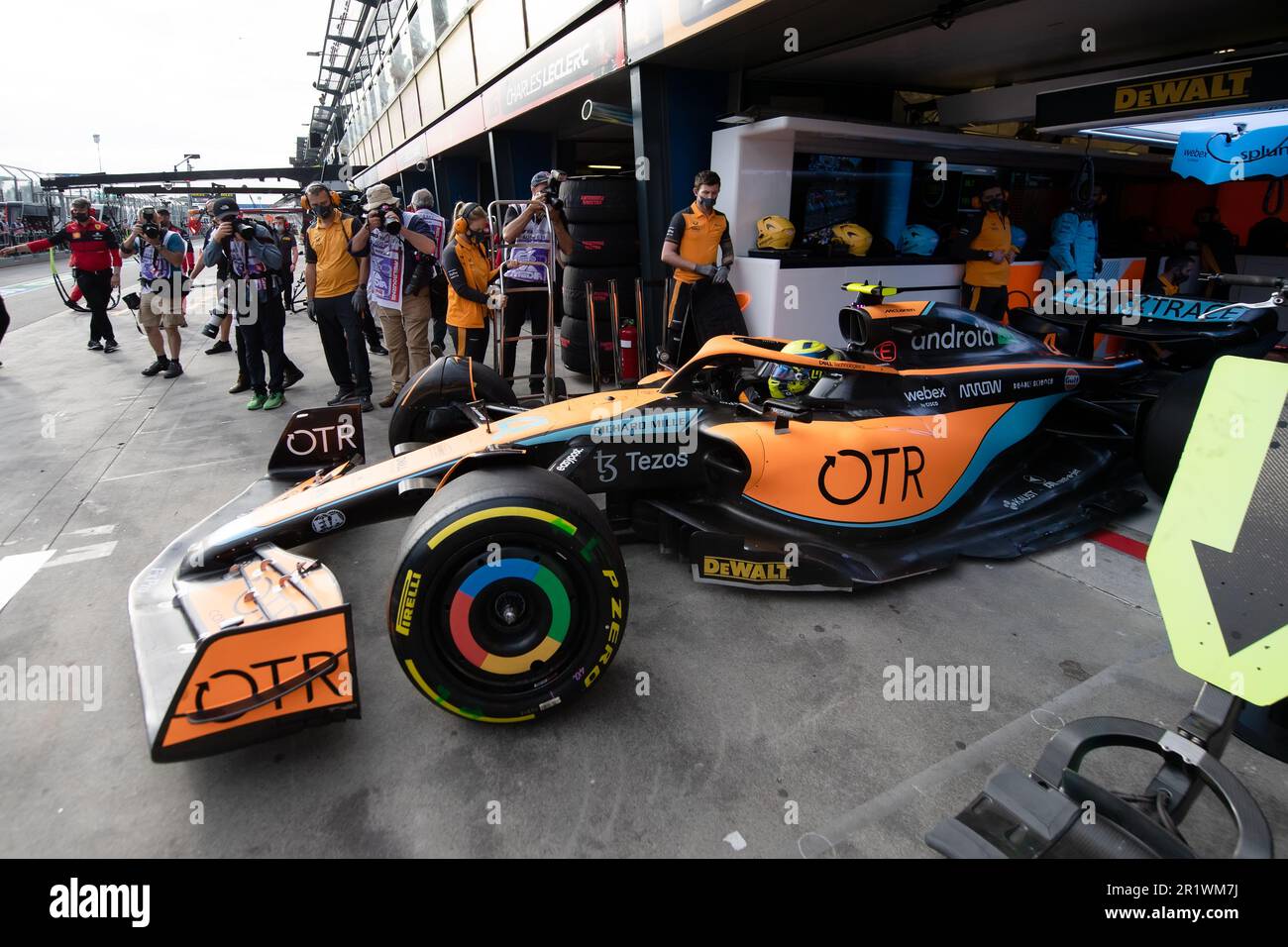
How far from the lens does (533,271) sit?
6348 millimetres

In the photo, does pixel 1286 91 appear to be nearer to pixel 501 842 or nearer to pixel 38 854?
pixel 501 842

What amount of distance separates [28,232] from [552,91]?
32.6 metres

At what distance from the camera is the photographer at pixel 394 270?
19.5 ft

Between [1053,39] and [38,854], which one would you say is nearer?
[38,854]

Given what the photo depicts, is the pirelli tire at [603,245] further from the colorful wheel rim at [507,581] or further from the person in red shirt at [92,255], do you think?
the person in red shirt at [92,255]

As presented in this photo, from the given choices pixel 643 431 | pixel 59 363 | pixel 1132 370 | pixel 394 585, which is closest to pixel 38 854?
pixel 394 585

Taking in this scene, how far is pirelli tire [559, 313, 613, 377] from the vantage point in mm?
7043

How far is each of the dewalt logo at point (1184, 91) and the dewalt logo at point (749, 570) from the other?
16.7 feet

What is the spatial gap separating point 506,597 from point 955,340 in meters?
2.96

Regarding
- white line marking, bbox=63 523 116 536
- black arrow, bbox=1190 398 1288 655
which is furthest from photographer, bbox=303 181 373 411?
black arrow, bbox=1190 398 1288 655

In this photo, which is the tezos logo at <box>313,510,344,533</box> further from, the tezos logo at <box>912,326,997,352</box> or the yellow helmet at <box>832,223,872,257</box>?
the yellow helmet at <box>832,223,872,257</box>

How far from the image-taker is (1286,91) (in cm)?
462

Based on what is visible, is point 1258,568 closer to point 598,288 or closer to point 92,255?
point 598,288

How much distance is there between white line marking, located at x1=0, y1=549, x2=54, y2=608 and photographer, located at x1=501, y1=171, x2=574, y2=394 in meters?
3.47
